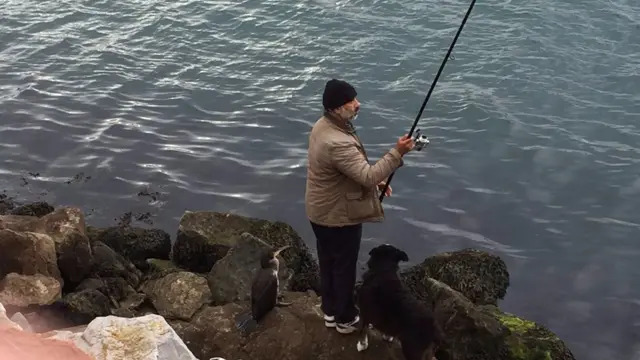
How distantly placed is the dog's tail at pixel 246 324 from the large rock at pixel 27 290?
Answer: 291cm

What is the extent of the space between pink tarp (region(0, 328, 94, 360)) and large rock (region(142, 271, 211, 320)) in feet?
13.5

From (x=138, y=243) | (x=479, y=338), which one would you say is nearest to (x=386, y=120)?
Result: (x=138, y=243)

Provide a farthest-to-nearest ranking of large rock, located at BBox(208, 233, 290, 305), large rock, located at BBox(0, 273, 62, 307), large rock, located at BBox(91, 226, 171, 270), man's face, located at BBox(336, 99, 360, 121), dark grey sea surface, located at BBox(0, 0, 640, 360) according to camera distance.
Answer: dark grey sea surface, located at BBox(0, 0, 640, 360) < large rock, located at BBox(91, 226, 171, 270) < large rock, located at BBox(208, 233, 290, 305) < large rock, located at BBox(0, 273, 62, 307) < man's face, located at BBox(336, 99, 360, 121)

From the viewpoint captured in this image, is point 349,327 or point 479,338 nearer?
point 349,327

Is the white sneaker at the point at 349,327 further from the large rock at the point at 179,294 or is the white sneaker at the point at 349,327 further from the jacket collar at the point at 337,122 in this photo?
the large rock at the point at 179,294

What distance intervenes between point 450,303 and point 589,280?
428cm

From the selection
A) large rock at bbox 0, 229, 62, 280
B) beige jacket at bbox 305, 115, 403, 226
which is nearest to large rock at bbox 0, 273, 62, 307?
large rock at bbox 0, 229, 62, 280

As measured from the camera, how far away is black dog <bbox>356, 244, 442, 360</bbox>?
7.13 m

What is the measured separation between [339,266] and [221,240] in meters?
4.73

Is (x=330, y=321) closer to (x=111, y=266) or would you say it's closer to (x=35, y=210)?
(x=111, y=266)

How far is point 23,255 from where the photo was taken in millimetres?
10172

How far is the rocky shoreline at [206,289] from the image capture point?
8023 millimetres

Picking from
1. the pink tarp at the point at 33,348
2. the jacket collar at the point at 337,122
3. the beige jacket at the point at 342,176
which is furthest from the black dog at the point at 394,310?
the pink tarp at the point at 33,348

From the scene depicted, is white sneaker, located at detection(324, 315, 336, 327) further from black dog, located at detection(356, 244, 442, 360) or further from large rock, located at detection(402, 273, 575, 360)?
large rock, located at detection(402, 273, 575, 360)
